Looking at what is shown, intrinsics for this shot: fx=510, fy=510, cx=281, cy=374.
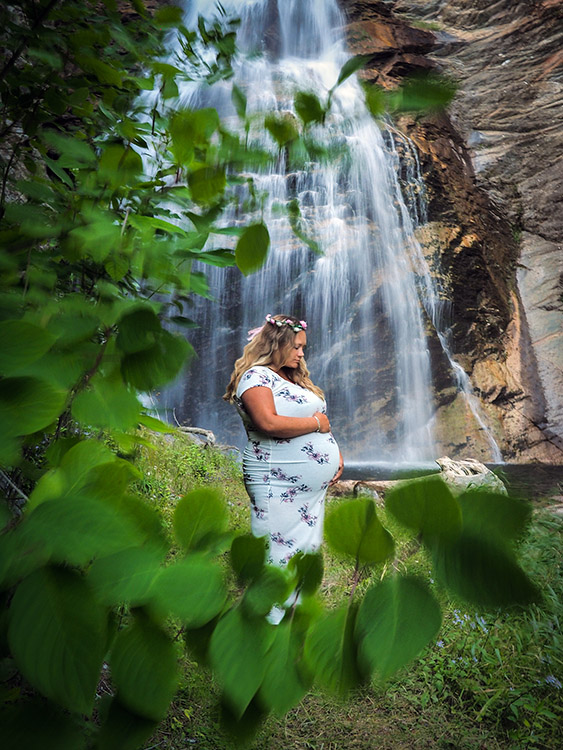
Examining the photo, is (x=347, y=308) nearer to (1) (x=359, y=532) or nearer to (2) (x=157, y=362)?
(2) (x=157, y=362)

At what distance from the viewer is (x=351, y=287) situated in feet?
33.5

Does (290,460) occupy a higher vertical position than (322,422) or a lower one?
lower

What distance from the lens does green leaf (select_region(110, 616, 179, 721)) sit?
0.77 feet

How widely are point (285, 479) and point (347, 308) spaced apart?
8.16 metres

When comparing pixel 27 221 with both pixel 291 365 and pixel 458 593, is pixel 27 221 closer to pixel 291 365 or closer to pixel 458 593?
pixel 458 593

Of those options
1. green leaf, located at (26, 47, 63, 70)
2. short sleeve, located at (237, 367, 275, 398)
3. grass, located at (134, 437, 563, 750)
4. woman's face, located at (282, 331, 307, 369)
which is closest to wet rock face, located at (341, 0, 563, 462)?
grass, located at (134, 437, 563, 750)

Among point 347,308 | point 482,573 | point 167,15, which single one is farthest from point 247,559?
point 347,308

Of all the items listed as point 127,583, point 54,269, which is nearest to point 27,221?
point 54,269

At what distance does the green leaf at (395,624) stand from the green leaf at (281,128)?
13.4 inches

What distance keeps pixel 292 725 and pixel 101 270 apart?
205 cm

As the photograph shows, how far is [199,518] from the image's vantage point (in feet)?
0.97

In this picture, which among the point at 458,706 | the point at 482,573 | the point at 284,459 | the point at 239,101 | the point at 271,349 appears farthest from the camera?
the point at 271,349

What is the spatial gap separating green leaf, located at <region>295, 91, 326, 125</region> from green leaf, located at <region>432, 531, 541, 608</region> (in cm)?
32

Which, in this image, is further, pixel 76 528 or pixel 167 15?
pixel 167 15
